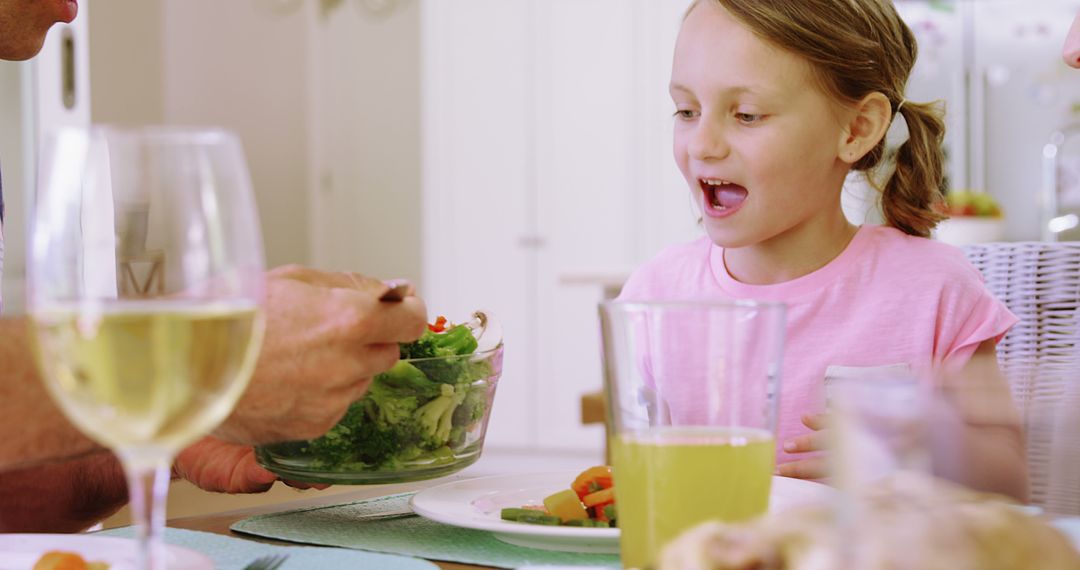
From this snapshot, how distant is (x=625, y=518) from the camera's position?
2.15ft

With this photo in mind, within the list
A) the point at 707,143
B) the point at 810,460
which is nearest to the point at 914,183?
the point at 707,143

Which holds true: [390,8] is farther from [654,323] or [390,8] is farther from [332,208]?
[654,323]

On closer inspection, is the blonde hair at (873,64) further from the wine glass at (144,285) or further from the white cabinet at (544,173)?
the white cabinet at (544,173)

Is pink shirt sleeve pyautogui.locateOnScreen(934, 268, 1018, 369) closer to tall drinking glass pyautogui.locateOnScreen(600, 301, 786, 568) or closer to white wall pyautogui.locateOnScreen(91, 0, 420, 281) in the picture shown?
tall drinking glass pyautogui.locateOnScreen(600, 301, 786, 568)

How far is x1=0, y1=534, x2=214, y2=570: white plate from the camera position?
696mm

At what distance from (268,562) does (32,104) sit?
3211 mm

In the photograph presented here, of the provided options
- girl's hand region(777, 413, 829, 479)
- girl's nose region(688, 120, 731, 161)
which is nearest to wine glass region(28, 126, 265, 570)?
girl's hand region(777, 413, 829, 479)

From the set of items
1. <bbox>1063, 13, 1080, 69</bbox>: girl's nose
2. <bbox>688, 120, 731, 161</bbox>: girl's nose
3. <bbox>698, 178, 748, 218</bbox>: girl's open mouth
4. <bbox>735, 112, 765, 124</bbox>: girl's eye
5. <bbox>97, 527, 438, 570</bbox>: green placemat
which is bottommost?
<bbox>97, 527, 438, 570</bbox>: green placemat

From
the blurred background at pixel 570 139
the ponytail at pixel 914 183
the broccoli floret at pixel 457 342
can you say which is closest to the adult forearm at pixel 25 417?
the broccoli floret at pixel 457 342

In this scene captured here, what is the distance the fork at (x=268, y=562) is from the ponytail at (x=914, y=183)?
3.78 feet

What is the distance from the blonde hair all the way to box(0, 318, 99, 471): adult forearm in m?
0.98

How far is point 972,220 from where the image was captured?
494 cm

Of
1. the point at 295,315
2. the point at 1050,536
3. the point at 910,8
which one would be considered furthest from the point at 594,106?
the point at 1050,536

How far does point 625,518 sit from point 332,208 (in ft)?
21.0
